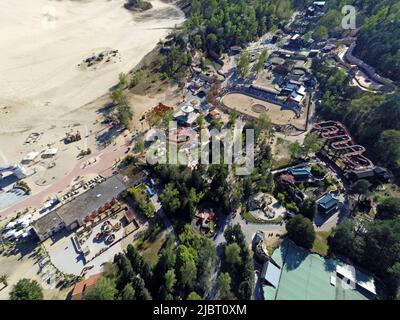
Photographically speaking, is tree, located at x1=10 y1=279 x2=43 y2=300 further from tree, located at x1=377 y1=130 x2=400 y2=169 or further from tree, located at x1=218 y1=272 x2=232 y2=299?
tree, located at x1=377 y1=130 x2=400 y2=169

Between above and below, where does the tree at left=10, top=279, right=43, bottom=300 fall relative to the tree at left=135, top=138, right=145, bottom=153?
below

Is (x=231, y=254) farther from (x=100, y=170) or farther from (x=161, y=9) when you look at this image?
(x=161, y=9)

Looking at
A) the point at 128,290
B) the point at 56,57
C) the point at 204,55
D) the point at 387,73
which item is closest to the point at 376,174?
the point at 387,73

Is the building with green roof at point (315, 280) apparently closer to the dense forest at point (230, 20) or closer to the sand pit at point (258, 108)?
the sand pit at point (258, 108)

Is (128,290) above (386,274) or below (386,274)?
above

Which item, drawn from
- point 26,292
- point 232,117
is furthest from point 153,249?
point 232,117

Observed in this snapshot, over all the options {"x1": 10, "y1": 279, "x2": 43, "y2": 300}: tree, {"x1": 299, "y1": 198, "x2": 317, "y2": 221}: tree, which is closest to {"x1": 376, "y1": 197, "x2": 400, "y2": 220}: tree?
{"x1": 299, "y1": 198, "x2": 317, "y2": 221}: tree

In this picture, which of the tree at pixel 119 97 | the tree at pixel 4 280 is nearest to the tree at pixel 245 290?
the tree at pixel 4 280
